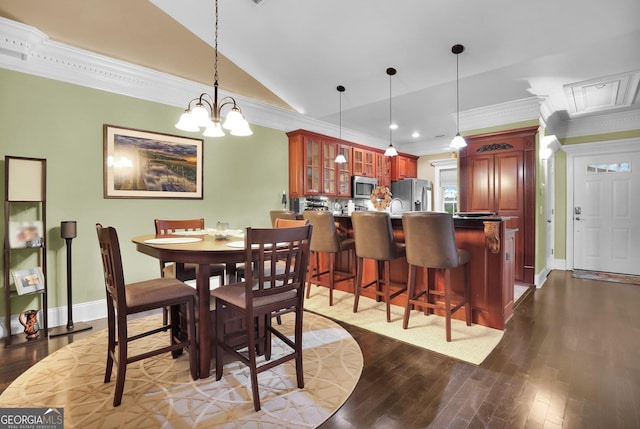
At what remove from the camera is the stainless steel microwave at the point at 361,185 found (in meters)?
5.69

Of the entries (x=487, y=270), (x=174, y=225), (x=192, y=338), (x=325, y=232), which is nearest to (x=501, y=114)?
(x=487, y=270)

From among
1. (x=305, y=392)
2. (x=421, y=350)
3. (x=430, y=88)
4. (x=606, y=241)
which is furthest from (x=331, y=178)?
(x=606, y=241)

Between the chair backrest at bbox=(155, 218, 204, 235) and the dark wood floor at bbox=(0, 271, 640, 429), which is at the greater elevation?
the chair backrest at bbox=(155, 218, 204, 235)

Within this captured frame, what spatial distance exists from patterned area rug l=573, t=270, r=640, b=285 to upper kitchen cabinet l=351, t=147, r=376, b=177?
381 cm

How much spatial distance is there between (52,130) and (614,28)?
505cm

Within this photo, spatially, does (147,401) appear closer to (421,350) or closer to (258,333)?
(258,333)

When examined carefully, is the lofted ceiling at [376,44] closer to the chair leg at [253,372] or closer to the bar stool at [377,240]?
the bar stool at [377,240]

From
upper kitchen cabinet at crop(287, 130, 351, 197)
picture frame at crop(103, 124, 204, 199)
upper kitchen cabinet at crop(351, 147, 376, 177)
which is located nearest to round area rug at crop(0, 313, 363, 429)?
picture frame at crop(103, 124, 204, 199)

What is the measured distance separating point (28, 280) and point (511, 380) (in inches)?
148

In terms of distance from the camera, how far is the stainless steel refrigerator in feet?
21.0

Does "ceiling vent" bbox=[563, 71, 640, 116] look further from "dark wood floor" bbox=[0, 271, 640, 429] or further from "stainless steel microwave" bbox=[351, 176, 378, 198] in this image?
"stainless steel microwave" bbox=[351, 176, 378, 198]

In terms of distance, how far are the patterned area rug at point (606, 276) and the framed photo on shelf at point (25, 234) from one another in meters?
6.86

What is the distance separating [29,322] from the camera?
8.27ft

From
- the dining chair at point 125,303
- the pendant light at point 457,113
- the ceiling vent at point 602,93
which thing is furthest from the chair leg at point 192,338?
the ceiling vent at point 602,93
